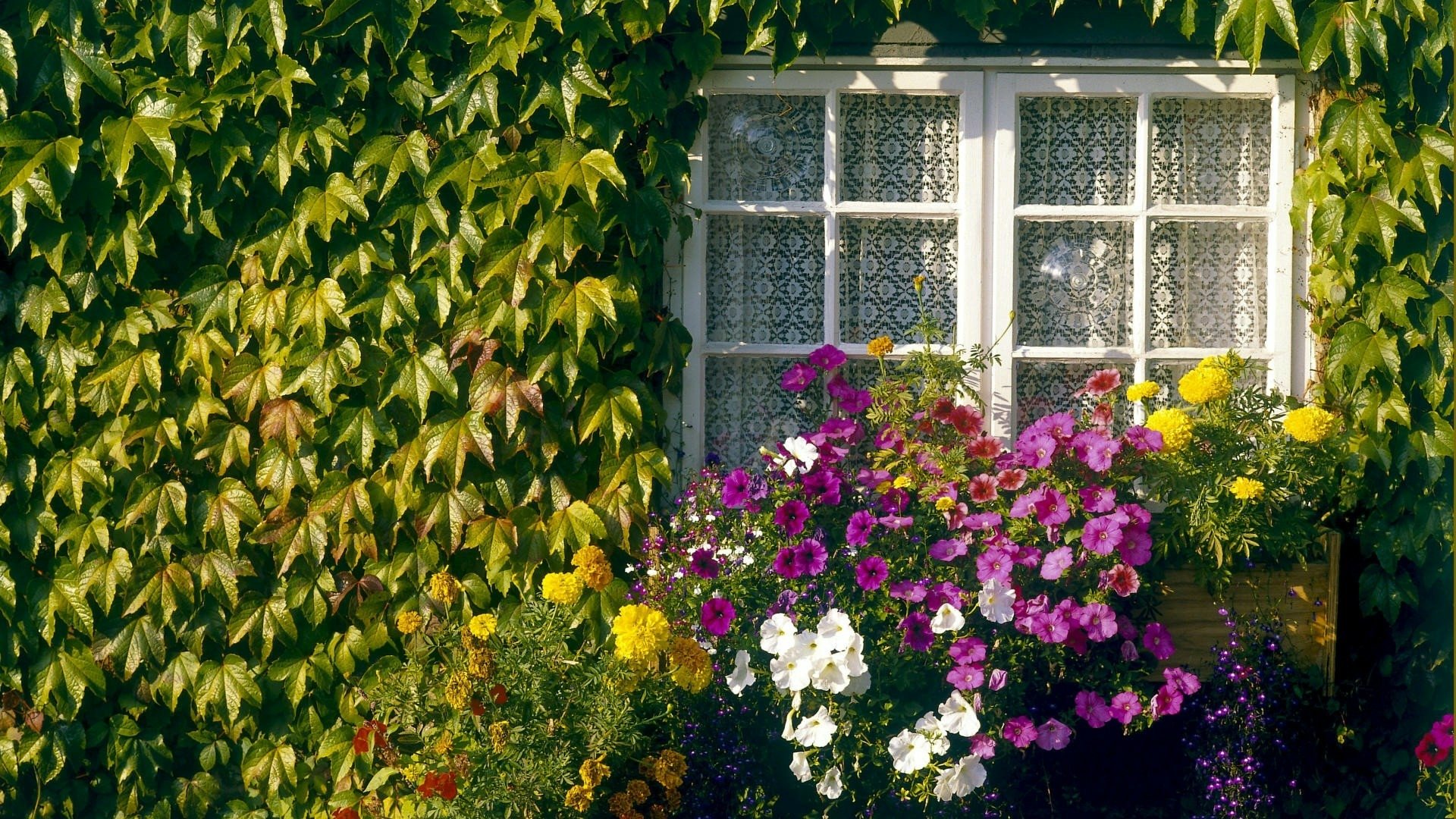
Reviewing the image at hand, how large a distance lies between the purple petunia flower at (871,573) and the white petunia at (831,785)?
1.40 feet

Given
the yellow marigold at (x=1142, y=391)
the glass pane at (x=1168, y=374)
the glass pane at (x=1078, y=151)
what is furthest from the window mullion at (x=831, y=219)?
the glass pane at (x=1168, y=374)

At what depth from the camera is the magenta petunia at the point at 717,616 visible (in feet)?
9.32

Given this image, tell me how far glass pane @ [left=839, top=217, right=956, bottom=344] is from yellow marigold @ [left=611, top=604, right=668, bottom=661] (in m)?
1.05

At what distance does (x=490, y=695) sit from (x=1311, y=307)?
236 centimetres

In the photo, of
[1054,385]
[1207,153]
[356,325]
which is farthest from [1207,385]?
[356,325]

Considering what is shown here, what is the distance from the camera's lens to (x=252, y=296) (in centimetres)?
308

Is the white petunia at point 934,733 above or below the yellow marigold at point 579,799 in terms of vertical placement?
above

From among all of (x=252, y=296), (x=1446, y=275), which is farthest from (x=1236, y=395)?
(x=252, y=296)

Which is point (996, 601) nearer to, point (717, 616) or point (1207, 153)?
point (717, 616)

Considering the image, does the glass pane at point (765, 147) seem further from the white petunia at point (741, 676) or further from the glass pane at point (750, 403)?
the white petunia at point (741, 676)

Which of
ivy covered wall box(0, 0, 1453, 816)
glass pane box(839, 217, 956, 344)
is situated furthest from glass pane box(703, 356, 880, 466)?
ivy covered wall box(0, 0, 1453, 816)

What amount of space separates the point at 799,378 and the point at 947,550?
0.60 m

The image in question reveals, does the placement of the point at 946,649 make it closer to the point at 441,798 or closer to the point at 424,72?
the point at 441,798

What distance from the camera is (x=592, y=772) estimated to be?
254cm
